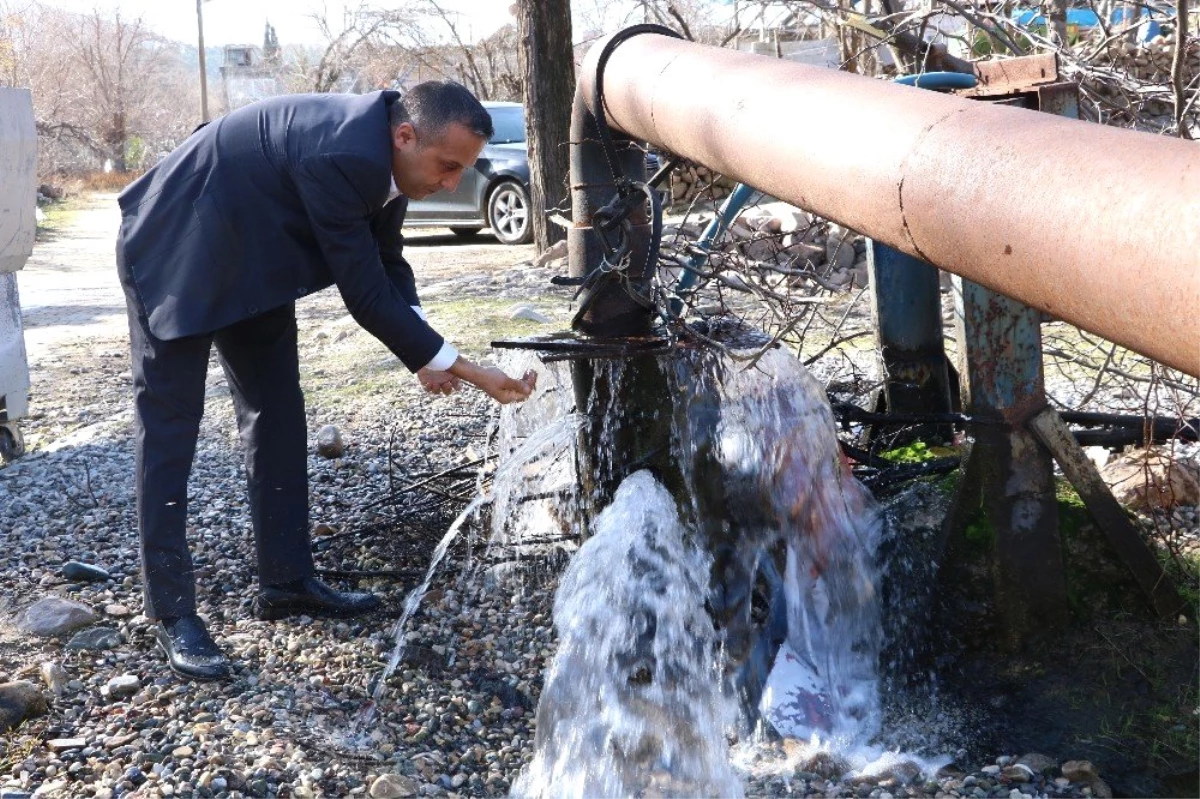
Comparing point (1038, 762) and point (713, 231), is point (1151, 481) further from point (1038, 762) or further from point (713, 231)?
point (713, 231)

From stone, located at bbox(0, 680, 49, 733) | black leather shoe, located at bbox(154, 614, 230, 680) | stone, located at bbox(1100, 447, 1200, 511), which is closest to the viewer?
stone, located at bbox(0, 680, 49, 733)

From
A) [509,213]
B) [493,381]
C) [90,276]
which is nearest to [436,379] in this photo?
[493,381]

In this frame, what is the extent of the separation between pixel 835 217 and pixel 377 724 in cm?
193

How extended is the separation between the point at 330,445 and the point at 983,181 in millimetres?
4440

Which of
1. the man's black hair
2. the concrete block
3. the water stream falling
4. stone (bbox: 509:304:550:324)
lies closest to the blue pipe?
the water stream falling

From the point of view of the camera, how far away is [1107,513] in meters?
3.45

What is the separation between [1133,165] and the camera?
1.55 metres

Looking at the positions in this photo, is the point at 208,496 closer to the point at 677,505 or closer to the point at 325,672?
the point at 325,672

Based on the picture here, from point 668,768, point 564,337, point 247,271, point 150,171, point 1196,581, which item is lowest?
point 668,768

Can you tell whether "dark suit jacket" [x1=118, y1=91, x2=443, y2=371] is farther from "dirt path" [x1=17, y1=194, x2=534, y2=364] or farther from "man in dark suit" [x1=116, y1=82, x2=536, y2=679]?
"dirt path" [x1=17, y1=194, x2=534, y2=364]

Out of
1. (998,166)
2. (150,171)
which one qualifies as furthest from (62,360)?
(998,166)

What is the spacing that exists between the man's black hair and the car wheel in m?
10.9

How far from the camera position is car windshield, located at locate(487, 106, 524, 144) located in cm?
1521

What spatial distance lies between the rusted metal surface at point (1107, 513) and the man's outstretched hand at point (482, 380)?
4.78 ft
